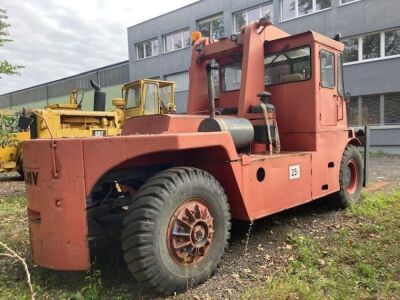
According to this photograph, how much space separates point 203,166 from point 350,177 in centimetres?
348

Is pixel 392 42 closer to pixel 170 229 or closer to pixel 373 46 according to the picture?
pixel 373 46

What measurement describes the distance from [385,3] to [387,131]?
5291mm

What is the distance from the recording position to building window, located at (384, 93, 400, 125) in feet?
57.4

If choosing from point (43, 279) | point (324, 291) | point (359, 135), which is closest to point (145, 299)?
point (43, 279)

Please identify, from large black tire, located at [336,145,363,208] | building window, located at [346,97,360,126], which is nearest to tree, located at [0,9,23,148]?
large black tire, located at [336,145,363,208]

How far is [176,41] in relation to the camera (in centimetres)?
2717

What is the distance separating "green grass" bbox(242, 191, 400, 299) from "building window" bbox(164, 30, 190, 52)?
73.3 ft

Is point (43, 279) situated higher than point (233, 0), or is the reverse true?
point (233, 0)

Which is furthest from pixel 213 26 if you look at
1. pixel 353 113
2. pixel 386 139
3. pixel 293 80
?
pixel 293 80

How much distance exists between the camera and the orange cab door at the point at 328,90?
5766 mm

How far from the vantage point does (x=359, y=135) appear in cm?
713

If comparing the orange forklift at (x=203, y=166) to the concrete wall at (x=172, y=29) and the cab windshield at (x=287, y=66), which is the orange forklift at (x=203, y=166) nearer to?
the cab windshield at (x=287, y=66)

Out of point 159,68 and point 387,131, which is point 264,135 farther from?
point 159,68

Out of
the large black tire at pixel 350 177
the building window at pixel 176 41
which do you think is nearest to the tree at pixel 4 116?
the large black tire at pixel 350 177
